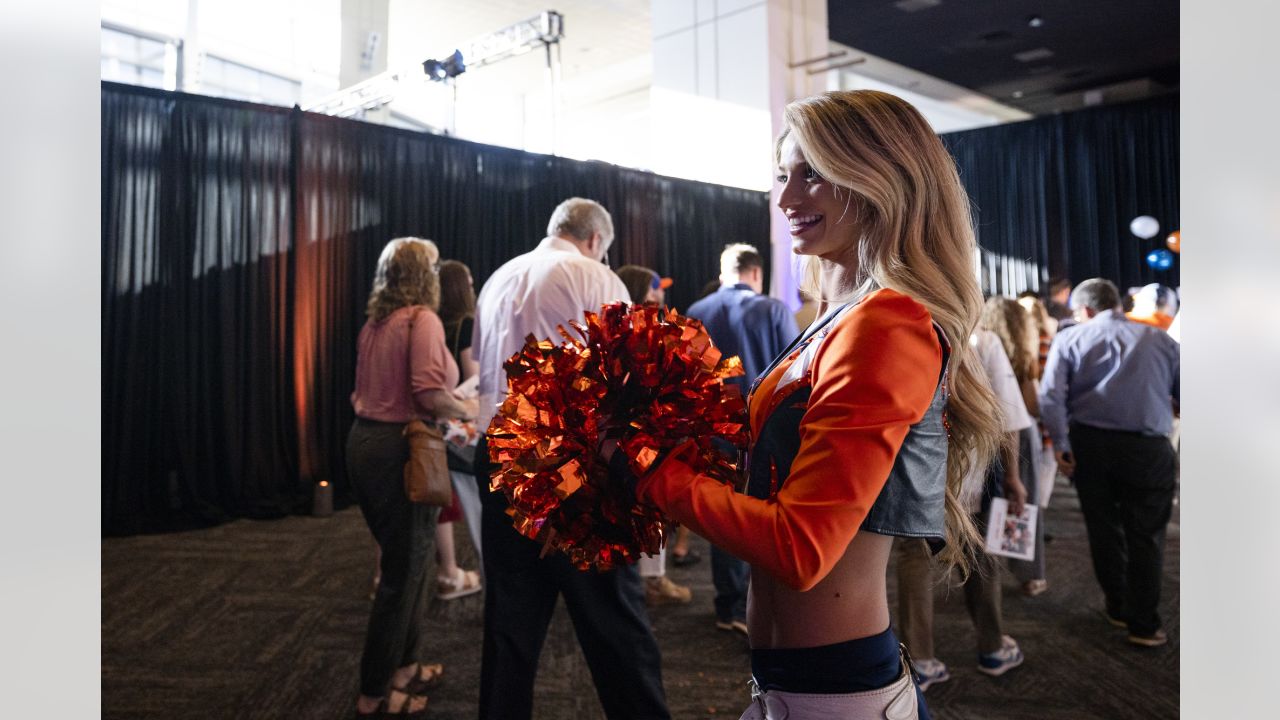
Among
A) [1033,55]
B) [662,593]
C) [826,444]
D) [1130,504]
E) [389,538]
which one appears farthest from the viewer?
[1033,55]

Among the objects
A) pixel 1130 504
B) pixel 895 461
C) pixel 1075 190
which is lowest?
pixel 1130 504

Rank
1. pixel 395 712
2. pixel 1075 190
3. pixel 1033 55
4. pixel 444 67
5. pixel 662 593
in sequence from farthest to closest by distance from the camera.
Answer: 1. pixel 1075 190
2. pixel 1033 55
3. pixel 444 67
4. pixel 662 593
5. pixel 395 712

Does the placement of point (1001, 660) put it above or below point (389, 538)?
below

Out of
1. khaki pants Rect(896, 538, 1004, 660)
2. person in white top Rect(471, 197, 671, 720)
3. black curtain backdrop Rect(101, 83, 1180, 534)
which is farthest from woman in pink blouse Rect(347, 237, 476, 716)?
black curtain backdrop Rect(101, 83, 1180, 534)

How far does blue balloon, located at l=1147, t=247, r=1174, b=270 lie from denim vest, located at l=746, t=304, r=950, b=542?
10.4 meters

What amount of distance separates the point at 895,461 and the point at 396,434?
1.88 meters

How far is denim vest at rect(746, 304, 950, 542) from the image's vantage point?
0.92 meters

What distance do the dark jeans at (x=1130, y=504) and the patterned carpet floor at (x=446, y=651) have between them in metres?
0.20

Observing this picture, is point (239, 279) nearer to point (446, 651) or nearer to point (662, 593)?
point (446, 651)

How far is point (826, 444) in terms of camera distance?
0.83m

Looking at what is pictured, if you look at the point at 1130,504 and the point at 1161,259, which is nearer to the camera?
the point at 1130,504

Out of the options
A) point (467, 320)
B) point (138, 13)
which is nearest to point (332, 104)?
point (138, 13)

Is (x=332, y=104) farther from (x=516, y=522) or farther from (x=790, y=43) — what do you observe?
(x=516, y=522)

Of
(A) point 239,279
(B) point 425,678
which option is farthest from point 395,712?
(A) point 239,279
